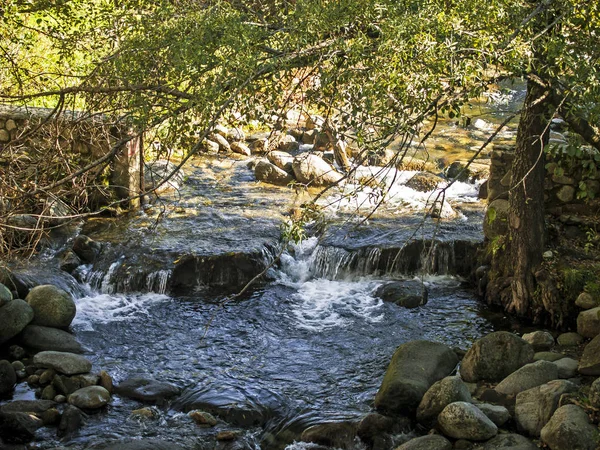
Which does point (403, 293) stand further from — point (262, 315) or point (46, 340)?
point (46, 340)

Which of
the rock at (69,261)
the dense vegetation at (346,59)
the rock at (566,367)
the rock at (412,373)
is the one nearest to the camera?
the dense vegetation at (346,59)

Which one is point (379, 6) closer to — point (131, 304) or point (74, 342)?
point (74, 342)

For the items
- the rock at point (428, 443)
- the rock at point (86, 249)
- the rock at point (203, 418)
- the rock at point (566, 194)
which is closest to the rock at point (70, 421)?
the rock at point (203, 418)

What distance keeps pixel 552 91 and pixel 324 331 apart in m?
4.02

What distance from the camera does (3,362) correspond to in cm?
790

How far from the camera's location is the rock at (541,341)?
8.26 metres

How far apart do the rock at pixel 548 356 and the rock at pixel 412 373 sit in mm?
823

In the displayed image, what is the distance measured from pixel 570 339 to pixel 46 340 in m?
5.91

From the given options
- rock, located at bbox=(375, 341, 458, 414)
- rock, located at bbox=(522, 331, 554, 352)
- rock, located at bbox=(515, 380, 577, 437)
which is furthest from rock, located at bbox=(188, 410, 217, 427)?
rock, located at bbox=(522, 331, 554, 352)

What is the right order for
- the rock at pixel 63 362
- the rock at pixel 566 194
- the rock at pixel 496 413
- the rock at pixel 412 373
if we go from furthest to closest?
the rock at pixel 566 194 → the rock at pixel 63 362 → the rock at pixel 412 373 → the rock at pixel 496 413

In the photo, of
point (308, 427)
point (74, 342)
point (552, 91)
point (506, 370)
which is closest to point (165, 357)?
point (74, 342)

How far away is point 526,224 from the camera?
8.86m

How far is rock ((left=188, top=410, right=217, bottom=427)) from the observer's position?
7.19 m

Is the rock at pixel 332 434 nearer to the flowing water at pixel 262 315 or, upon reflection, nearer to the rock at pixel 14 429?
the flowing water at pixel 262 315
